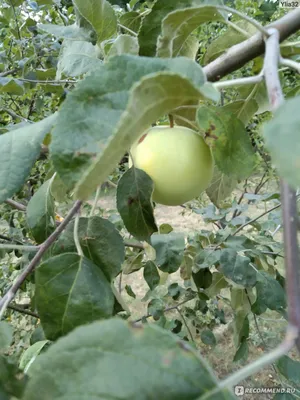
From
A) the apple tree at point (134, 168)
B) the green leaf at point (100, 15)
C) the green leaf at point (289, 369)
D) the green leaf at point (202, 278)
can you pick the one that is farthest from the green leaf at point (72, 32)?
the green leaf at point (289, 369)

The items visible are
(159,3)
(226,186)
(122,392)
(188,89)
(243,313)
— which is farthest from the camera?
(243,313)

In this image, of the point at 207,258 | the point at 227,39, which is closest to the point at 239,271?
the point at 207,258

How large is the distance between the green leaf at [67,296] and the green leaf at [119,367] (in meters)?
0.23

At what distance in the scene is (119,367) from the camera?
0.26 m

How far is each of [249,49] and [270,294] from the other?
2.44 ft

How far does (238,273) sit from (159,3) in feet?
2.25

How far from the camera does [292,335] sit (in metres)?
0.26

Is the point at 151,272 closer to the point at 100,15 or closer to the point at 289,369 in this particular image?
the point at 289,369

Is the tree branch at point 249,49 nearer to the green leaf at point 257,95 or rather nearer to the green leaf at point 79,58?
the green leaf at point 257,95

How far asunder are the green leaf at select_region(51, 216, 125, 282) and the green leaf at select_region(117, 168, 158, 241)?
0.04 m

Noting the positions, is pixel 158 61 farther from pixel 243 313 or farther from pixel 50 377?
pixel 243 313

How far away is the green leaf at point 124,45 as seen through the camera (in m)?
0.60

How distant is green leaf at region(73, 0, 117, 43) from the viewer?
0.70 meters

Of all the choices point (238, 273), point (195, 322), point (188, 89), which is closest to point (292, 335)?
point (188, 89)
